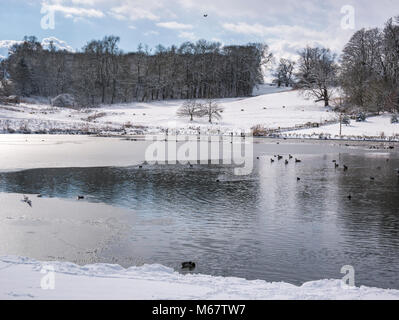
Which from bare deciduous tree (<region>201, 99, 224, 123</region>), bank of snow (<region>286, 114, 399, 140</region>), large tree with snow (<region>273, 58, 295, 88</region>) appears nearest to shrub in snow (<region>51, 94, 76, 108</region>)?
bare deciduous tree (<region>201, 99, 224, 123</region>)

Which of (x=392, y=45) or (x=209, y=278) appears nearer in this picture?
(x=209, y=278)

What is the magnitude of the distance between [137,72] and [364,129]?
63533mm

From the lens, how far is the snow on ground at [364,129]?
56.2 m

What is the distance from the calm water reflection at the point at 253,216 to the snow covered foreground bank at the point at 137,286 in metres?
1.07

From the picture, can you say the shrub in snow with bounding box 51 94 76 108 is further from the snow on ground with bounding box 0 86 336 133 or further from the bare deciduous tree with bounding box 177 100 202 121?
the bare deciduous tree with bounding box 177 100 202 121

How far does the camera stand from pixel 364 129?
5841 centimetres

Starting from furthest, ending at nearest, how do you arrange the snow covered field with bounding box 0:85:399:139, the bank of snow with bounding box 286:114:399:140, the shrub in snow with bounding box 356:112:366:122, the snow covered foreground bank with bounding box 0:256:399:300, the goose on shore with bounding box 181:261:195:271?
the shrub in snow with bounding box 356:112:366:122
the snow covered field with bounding box 0:85:399:139
the bank of snow with bounding box 286:114:399:140
the goose on shore with bounding box 181:261:195:271
the snow covered foreground bank with bounding box 0:256:399:300

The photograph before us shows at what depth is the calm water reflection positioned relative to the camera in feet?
36.3

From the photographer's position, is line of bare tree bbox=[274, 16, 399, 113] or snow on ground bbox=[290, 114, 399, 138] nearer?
snow on ground bbox=[290, 114, 399, 138]

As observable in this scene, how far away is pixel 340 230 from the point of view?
14.2m

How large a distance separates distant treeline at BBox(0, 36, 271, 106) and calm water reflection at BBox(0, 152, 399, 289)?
79445 millimetres
